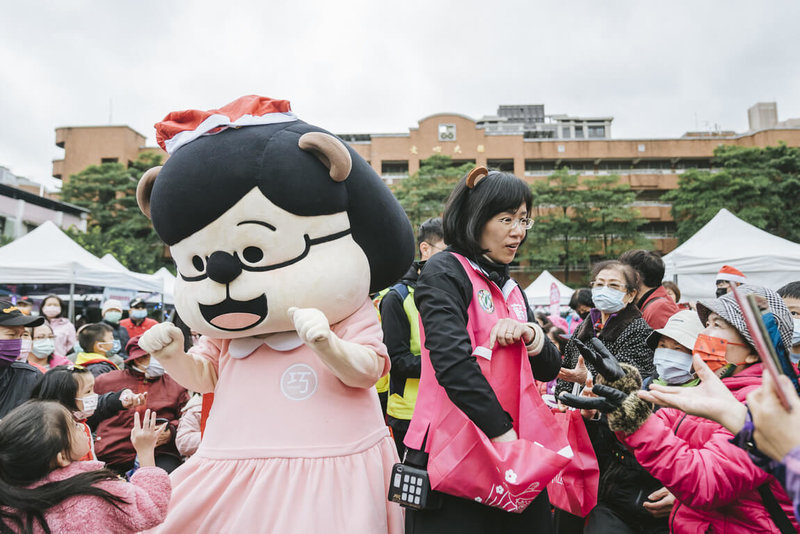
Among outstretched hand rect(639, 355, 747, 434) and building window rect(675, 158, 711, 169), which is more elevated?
building window rect(675, 158, 711, 169)

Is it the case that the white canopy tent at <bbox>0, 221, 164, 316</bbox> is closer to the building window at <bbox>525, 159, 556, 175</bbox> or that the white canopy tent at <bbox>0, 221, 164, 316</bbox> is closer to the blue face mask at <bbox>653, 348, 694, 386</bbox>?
the blue face mask at <bbox>653, 348, 694, 386</bbox>

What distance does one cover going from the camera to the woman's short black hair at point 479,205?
201 cm

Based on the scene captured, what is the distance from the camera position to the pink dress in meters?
1.87

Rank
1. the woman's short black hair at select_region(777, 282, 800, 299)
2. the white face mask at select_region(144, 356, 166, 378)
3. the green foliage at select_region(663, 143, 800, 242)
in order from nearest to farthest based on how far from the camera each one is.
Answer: the woman's short black hair at select_region(777, 282, 800, 299)
the white face mask at select_region(144, 356, 166, 378)
the green foliage at select_region(663, 143, 800, 242)

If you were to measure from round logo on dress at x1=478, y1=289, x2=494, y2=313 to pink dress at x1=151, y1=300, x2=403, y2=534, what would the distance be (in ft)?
1.66

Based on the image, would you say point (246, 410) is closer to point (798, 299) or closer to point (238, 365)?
point (238, 365)

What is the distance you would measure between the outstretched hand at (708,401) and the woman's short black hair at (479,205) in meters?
0.83

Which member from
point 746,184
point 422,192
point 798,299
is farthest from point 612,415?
point 746,184

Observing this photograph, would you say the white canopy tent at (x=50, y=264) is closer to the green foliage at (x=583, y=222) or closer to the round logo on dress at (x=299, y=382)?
the round logo on dress at (x=299, y=382)

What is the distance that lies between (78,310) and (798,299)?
21.2 metres

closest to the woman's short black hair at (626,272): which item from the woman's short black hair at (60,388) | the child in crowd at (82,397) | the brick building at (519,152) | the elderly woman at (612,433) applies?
the elderly woman at (612,433)

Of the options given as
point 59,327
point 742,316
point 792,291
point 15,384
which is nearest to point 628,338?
point 742,316

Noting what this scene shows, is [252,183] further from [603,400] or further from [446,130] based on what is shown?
[446,130]

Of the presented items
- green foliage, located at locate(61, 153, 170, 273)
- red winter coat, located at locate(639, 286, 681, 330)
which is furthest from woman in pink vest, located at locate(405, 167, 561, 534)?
green foliage, located at locate(61, 153, 170, 273)
